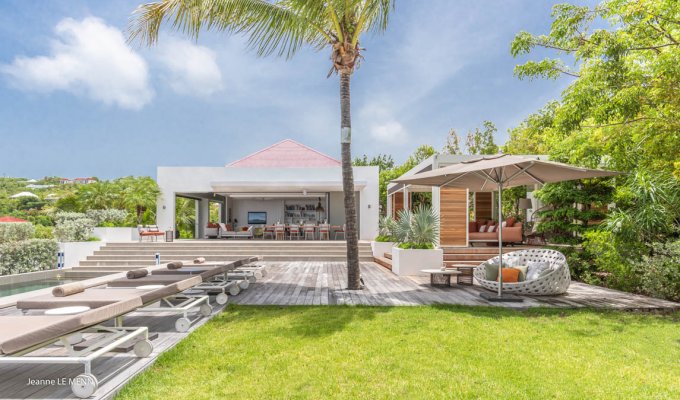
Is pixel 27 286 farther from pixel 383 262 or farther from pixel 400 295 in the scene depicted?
pixel 400 295

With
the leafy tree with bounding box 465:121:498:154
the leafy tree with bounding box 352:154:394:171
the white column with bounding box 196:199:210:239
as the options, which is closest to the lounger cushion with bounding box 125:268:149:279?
the white column with bounding box 196:199:210:239

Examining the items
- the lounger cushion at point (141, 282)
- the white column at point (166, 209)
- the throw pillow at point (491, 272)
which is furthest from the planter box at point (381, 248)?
the white column at point (166, 209)

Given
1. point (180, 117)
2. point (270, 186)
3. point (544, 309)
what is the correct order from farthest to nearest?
1. point (180, 117)
2. point (270, 186)
3. point (544, 309)

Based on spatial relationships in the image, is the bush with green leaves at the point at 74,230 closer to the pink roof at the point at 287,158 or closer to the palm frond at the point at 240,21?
the palm frond at the point at 240,21

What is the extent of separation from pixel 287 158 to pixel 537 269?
19.6m

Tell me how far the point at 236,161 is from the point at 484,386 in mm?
23814

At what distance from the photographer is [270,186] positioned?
18.5 meters

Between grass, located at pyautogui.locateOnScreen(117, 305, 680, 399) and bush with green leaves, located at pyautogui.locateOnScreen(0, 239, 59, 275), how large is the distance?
33.8ft

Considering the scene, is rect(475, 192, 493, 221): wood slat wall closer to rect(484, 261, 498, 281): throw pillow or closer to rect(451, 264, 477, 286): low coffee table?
rect(451, 264, 477, 286): low coffee table

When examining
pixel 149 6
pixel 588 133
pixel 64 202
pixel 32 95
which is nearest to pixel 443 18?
pixel 588 133

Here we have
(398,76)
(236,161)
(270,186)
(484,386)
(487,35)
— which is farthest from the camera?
(236,161)

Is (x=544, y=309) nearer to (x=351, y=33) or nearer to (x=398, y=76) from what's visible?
(x=351, y=33)

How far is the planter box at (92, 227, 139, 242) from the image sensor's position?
15.2m

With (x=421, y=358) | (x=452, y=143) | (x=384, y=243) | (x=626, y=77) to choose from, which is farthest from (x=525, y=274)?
(x=452, y=143)
